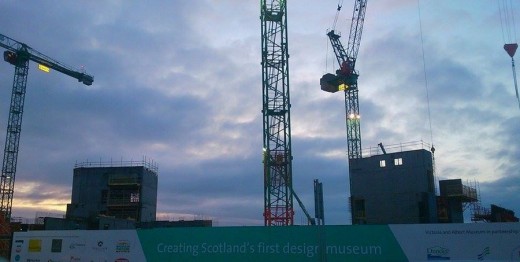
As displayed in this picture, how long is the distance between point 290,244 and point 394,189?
4105cm

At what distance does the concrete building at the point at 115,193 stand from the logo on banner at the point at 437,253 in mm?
59979

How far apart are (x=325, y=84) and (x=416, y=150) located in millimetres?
29864

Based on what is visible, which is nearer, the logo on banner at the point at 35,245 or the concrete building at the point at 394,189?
the logo on banner at the point at 35,245

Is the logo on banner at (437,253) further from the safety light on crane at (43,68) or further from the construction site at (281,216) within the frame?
the safety light on crane at (43,68)

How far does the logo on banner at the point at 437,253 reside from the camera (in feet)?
64.6

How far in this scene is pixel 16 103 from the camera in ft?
262

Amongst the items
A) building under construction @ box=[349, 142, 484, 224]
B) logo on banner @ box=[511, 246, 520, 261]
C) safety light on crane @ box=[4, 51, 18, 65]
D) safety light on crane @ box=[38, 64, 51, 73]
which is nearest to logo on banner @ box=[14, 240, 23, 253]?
logo on banner @ box=[511, 246, 520, 261]

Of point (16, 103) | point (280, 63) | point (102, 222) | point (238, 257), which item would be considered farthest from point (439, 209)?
point (16, 103)

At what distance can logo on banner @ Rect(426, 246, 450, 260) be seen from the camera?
64.6 feet

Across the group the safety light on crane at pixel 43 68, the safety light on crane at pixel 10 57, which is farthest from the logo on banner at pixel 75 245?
the safety light on crane at pixel 43 68

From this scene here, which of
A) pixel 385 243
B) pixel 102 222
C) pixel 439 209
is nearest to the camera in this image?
pixel 385 243

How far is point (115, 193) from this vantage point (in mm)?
77438

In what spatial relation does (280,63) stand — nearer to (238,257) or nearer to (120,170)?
(120,170)

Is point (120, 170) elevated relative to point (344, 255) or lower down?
elevated
